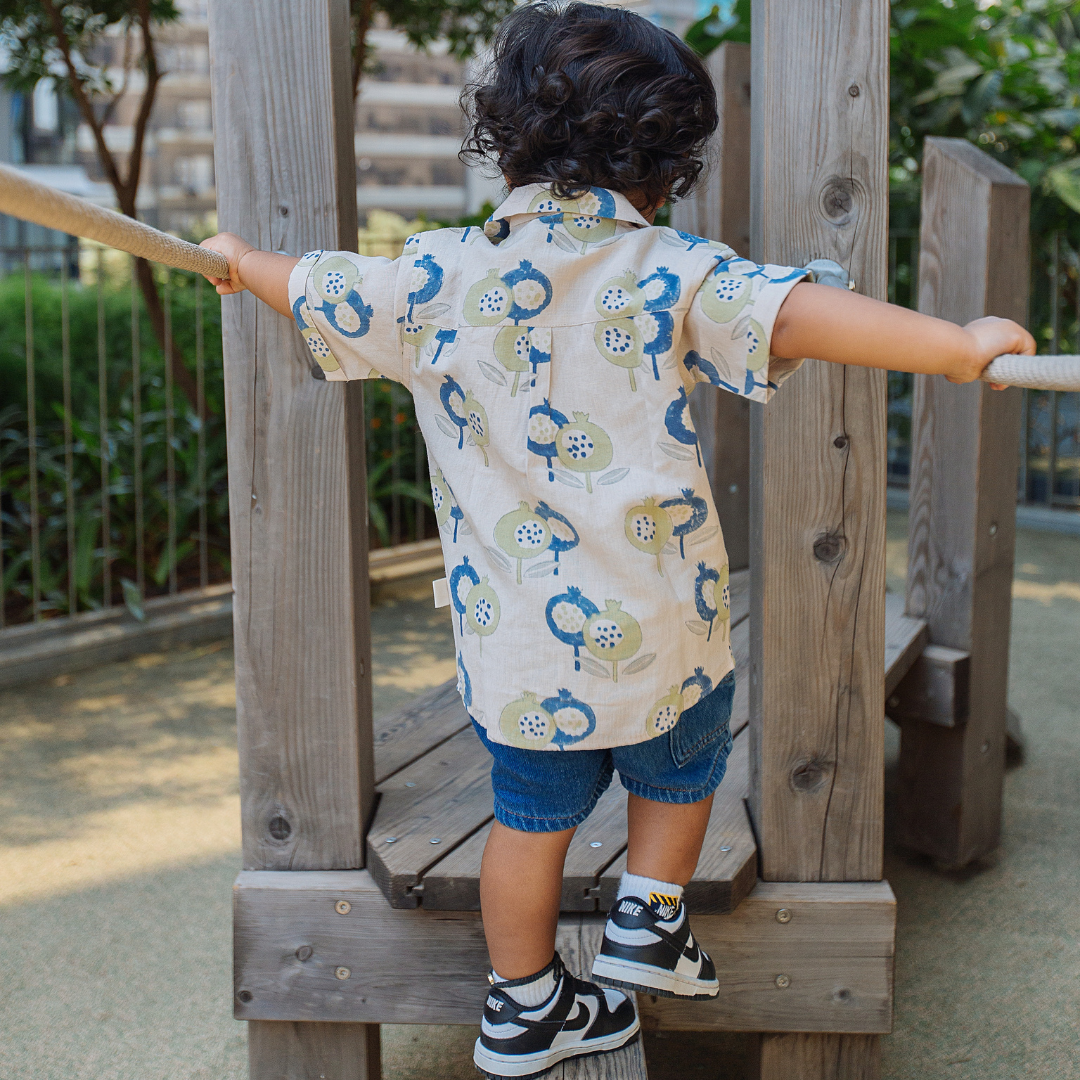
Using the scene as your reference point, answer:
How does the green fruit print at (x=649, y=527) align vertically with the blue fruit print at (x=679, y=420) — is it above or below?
below

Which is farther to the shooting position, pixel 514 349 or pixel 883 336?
pixel 514 349

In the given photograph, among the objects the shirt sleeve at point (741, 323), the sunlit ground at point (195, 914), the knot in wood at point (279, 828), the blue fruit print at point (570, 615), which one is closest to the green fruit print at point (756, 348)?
the shirt sleeve at point (741, 323)

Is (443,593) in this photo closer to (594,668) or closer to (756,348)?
(594,668)

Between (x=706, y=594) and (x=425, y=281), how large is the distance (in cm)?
51

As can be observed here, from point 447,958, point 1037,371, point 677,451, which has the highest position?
point 1037,371

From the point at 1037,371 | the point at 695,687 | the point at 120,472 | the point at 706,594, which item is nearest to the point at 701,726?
the point at 695,687

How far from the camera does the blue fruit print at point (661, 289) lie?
1281 mm

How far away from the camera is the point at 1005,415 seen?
2.64m

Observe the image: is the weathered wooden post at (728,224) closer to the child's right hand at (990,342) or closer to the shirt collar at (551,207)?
the shirt collar at (551,207)

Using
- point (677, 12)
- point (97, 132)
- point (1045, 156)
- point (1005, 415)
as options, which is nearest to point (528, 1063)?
point (1005, 415)

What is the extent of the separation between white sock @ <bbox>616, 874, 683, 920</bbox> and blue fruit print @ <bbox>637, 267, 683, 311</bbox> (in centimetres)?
71

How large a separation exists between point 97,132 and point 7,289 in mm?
2462

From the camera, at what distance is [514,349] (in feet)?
4.33

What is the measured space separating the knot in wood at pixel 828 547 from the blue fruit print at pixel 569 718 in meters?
0.49
